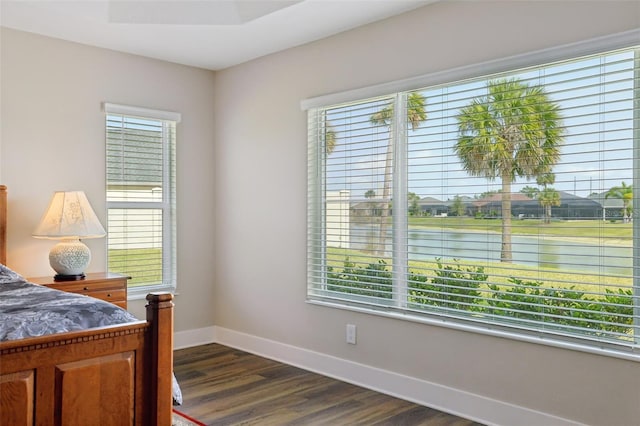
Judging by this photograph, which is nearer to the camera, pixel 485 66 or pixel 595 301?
pixel 595 301

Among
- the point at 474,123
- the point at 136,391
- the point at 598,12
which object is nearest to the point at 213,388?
the point at 136,391

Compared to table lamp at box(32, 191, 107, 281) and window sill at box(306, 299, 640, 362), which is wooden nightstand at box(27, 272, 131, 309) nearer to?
table lamp at box(32, 191, 107, 281)

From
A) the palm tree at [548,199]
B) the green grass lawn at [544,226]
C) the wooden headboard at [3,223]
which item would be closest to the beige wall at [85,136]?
the wooden headboard at [3,223]

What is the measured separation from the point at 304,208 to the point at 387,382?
4.54 feet

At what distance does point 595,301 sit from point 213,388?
2.36 m

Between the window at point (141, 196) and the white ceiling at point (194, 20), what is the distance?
61cm

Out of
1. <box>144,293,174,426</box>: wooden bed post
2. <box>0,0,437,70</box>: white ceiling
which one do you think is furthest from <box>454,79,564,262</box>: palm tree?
<box>144,293,174,426</box>: wooden bed post

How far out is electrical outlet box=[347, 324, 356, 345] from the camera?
3.81m

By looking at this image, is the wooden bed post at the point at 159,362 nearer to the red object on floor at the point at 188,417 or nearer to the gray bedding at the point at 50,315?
the gray bedding at the point at 50,315

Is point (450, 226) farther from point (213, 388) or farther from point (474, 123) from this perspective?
point (213, 388)

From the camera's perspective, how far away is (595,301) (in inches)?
107

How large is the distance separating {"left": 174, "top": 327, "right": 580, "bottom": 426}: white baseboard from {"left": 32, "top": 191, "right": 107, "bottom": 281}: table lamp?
1305 millimetres

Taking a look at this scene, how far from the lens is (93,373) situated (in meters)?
1.95

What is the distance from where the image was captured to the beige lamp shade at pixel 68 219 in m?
3.62
